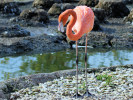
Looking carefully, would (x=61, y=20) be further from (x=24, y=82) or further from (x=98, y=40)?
(x=98, y=40)

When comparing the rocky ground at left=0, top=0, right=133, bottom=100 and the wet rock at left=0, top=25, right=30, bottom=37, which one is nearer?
the rocky ground at left=0, top=0, right=133, bottom=100

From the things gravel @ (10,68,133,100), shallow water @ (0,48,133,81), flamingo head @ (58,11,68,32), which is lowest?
shallow water @ (0,48,133,81)

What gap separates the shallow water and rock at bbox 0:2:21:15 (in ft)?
21.2

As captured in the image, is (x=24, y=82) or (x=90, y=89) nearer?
(x=90, y=89)

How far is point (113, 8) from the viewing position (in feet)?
48.3

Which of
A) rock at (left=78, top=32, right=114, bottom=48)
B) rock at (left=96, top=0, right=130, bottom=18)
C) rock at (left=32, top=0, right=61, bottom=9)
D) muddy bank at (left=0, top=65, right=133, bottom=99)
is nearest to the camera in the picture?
muddy bank at (left=0, top=65, right=133, bottom=99)

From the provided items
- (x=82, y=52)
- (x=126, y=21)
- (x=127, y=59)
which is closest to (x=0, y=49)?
(x=82, y=52)

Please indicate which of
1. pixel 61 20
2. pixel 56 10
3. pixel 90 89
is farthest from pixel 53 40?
pixel 61 20

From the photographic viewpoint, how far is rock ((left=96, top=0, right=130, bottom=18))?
1461 centimetres

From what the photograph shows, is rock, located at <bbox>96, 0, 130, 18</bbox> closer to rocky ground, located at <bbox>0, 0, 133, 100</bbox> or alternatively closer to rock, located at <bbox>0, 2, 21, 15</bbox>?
rocky ground, located at <bbox>0, 0, 133, 100</bbox>

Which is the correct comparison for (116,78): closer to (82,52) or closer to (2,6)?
(82,52)

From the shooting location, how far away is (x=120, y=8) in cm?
1478

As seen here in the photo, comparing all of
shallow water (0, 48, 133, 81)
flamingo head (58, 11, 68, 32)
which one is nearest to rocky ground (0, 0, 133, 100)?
shallow water (0, 48, 133, 81)

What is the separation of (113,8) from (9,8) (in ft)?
16.8
